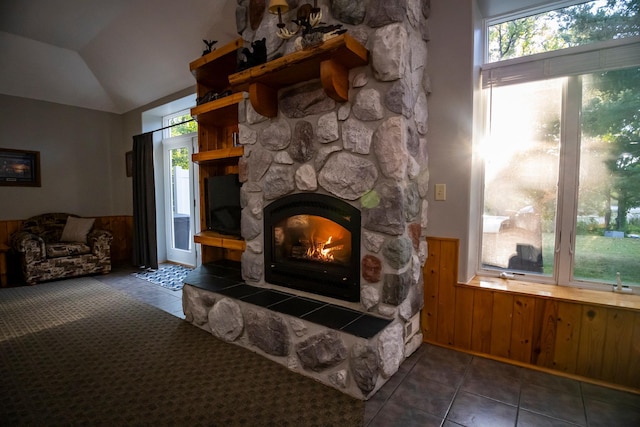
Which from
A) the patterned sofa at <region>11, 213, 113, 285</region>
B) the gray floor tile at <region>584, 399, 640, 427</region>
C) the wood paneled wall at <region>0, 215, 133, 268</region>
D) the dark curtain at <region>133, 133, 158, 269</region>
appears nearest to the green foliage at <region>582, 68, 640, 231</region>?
the gray floor tile at <region>584, 399, 640, 427</region>

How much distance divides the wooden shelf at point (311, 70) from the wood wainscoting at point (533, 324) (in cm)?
131

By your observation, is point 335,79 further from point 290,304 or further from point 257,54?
point 290,304

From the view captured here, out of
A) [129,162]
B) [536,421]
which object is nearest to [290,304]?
[536,421]

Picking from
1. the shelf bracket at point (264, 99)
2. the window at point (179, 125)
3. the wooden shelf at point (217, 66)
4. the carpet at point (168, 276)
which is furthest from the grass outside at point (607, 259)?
the window at point (179, 125)

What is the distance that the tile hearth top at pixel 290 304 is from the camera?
1730 millimetres

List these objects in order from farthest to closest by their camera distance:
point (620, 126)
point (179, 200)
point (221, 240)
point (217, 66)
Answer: point (179, 200)
point (217, 66)
point (221, 240)
point (620, 126)

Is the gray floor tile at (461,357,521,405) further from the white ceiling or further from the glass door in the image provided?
the glass door

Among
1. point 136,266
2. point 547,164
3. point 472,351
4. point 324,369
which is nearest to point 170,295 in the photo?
point 136,266

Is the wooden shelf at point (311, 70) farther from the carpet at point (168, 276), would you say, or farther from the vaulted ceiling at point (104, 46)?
the carpet at point (168, 276)

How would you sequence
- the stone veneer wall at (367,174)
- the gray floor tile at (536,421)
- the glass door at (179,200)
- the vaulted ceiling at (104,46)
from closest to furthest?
the gray floor tile at (536,421) < the stone veneer wall at (367,174) < the vaulted ceiling at (104,46) < the glass door at (179,200)

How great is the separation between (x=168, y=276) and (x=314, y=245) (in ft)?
9.89

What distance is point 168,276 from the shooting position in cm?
430

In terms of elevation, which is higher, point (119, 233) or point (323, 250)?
point (323, 250)

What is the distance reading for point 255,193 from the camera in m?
2.45
